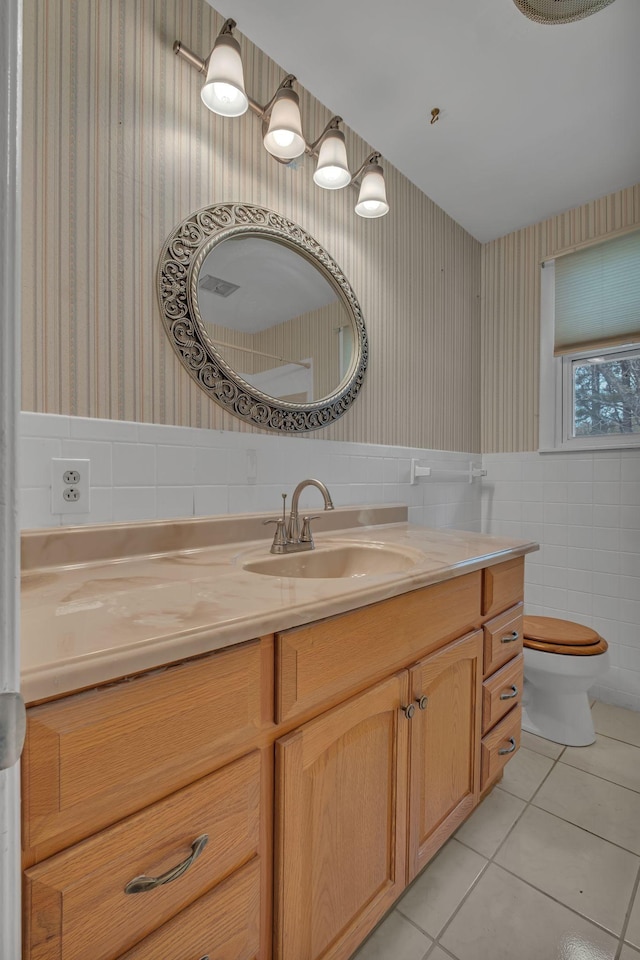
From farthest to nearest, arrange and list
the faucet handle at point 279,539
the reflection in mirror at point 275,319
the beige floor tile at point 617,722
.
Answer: the beige floor tile at point 617,722
the reflection in mirror at point 275,319
the faucet handle at point 279,539

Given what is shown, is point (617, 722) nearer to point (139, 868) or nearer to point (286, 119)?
point (139, 868)

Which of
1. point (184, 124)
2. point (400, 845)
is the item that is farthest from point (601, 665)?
point (184, 124)

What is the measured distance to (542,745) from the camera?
172 centimetres

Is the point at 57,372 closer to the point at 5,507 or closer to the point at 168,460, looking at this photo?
the point at 168,460

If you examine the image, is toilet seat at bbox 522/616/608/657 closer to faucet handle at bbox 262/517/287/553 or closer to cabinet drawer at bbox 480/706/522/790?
cabinet drawer at bbox 480/706/522/790

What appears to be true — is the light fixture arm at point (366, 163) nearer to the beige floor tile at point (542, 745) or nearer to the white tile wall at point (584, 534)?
the white tile wall at point (584, 534)

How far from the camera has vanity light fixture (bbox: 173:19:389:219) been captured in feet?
3.70

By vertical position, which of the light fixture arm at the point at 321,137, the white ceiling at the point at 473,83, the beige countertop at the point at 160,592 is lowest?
the beige countertop at the point at 160,592

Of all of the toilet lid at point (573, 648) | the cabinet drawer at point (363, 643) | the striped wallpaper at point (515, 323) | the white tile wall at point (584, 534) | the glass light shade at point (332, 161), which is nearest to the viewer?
the cabinet drawer at point (363, 643)

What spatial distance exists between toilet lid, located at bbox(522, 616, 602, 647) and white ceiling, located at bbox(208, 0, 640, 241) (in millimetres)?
1934

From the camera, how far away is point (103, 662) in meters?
0.48

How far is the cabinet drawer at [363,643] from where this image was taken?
70cm

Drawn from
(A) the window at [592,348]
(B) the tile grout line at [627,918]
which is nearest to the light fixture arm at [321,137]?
(A) the window at [592,348]

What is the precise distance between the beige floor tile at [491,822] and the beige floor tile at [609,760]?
1.18ft
